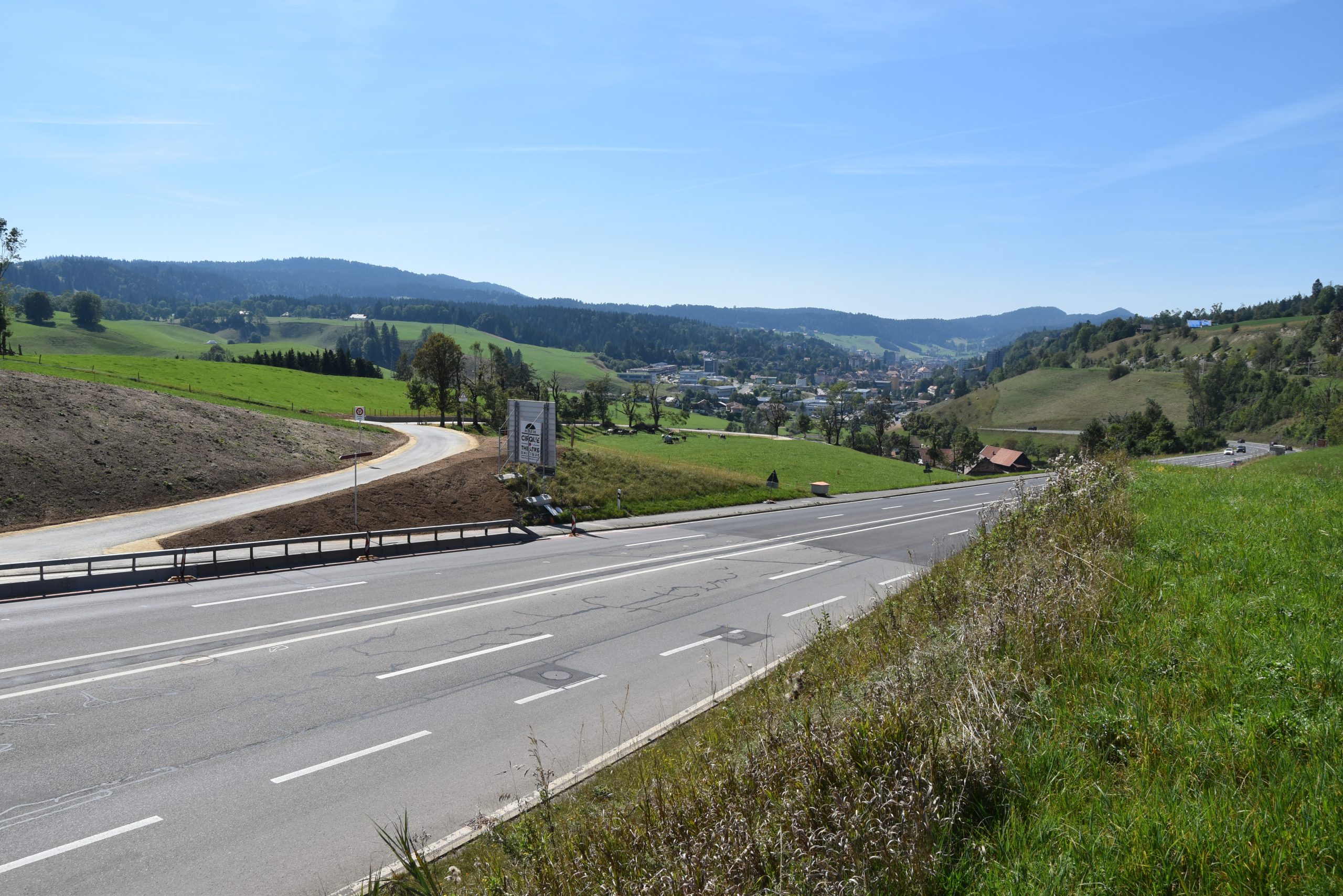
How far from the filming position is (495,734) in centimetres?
1020

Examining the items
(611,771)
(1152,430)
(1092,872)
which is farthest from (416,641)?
(1152,430)

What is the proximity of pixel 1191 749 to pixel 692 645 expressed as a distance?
1051cm

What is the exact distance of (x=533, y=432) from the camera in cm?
3288

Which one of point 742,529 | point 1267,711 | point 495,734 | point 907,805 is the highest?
point 1267,711

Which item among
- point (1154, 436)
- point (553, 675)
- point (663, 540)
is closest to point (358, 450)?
point (663, 540)

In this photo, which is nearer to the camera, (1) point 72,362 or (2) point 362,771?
(2) point 362,771

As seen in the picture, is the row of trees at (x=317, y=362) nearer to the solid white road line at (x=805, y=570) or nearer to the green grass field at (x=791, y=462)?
the green grass field at (x=791, y=462)

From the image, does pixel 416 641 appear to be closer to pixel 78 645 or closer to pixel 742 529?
pixel 78 645

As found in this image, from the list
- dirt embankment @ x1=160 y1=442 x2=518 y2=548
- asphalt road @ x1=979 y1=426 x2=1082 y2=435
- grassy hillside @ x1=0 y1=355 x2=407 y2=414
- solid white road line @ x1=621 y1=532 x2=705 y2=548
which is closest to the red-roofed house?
asphalt road @ x1=979 y1=426 x2=1082 y2=435

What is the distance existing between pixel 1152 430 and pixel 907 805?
427 feet

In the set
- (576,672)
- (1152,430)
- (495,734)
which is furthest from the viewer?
(1152,430)

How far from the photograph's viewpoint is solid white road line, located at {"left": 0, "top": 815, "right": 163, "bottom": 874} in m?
6.93

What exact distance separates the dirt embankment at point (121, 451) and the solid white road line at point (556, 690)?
23.1m

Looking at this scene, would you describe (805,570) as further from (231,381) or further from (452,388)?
(231,381)
